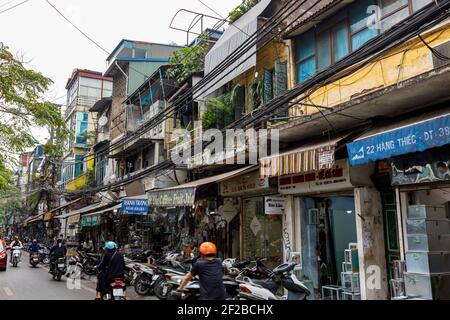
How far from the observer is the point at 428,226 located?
6.87 meters

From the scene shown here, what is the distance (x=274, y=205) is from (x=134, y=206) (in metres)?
6.12

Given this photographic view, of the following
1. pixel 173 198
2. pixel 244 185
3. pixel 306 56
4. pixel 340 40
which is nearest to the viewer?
pixel 340 40

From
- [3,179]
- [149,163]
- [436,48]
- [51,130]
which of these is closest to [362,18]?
[436,48]

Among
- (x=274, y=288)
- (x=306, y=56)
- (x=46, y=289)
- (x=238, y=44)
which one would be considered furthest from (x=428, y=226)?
(x=46, y=289)

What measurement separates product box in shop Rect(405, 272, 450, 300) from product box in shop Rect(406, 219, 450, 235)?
74 centimetres

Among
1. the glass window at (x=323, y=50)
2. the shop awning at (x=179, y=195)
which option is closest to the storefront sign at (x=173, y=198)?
the shop awning at (x=179, y=195)

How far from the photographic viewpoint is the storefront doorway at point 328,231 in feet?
34.5

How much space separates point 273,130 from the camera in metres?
10.2

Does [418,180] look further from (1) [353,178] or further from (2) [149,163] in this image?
(2) [149,163]

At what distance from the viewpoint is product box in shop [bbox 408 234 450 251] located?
22.2ft

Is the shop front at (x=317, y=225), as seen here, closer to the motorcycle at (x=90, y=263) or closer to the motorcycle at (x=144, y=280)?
the motorcycle at (x=144, y=280)

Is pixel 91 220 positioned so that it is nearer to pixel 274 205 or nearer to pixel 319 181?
pixel 274 205

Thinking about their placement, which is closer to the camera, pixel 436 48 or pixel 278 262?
pixel 436 48

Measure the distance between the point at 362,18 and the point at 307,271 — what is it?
21.1ft
